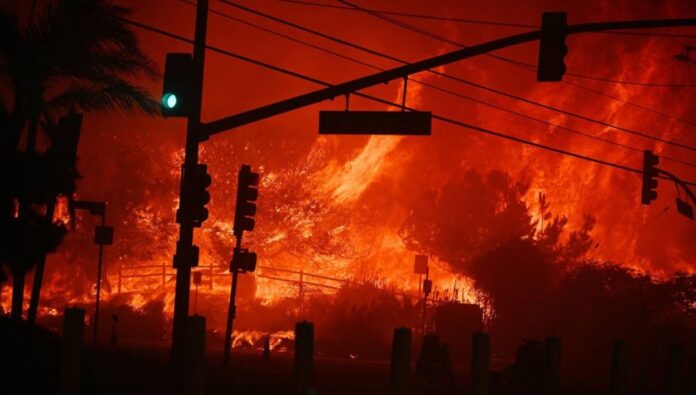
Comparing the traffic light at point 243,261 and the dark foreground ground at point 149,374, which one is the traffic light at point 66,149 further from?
the traffic light at point 243,261

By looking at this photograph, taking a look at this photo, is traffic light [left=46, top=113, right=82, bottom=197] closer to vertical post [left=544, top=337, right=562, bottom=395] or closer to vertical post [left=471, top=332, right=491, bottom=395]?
vertical post [left=471, top=332, right=491, bottom=395]

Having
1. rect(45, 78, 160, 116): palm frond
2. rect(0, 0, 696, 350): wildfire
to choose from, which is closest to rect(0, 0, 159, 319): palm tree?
rect(45, 78, 160, 116): palm frond

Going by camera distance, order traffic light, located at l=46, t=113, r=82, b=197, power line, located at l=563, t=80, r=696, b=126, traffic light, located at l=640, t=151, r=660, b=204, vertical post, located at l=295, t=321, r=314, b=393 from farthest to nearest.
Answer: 1. power line, located at l=563, t=80, r=696, b=126
2. traffic light, located at l=640, t=151, r=660, b=204
3. traffic light, located at l=46, t=113, r=82, b=197
4. vertical post, located at l=295, t=321, r=314, b=393

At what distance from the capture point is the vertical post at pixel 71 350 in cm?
1244

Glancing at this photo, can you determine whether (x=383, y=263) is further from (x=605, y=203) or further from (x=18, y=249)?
(x=18, y=249)

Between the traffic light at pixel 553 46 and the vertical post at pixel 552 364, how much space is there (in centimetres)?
480

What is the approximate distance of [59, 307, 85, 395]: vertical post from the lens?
12.4m

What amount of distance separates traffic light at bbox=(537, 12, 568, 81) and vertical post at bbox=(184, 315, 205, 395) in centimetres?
763

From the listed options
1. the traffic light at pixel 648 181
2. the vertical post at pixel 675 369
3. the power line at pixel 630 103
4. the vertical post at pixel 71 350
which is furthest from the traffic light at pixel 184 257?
the power line at pixel 630 103

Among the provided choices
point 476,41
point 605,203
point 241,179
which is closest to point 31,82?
point 241,179

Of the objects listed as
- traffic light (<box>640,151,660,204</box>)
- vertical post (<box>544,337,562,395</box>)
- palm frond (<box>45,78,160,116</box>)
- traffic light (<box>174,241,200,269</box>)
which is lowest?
vertical post (<box>544,337,562,395</box>)

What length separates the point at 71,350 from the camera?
12469 mm

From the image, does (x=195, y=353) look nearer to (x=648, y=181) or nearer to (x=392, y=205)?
(x=648, y=181)

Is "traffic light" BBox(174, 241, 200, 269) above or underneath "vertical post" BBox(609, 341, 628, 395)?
above
